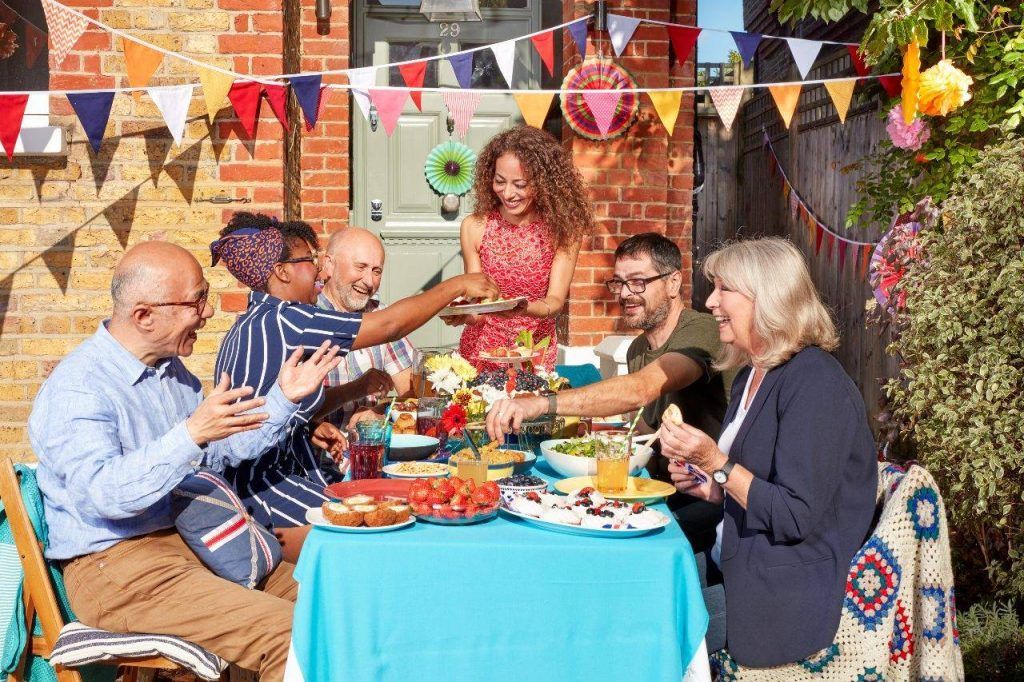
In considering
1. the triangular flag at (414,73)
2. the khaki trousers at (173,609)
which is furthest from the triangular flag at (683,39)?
the khaki trousers at (173,609)

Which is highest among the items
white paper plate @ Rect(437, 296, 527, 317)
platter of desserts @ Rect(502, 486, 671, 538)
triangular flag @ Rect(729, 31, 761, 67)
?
triangular flag @ Rect(729, 31, 761, 67)

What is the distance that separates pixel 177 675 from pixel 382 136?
167 inches

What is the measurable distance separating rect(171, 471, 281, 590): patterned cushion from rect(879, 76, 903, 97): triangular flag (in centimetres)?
421

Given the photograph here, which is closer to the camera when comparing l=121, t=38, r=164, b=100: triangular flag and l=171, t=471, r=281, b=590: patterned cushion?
l=171, t=471, r=281, b=590: patterned cushion

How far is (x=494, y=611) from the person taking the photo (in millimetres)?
2125

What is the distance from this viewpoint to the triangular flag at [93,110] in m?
4.71

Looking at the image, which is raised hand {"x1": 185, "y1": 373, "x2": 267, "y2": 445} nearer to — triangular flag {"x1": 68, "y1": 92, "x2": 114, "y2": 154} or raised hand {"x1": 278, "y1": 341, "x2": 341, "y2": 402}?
raised hand {"x1": 278, "y1": 341, "x2": 341, "y2": 402}

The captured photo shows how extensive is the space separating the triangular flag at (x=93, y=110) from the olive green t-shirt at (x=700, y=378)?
2963mm

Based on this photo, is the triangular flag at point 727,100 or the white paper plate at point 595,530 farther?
the triangular flag at point 727,100

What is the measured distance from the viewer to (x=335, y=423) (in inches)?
148

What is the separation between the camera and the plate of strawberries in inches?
89.5

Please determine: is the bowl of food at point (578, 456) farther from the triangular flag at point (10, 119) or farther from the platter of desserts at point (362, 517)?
the triangular flag at point (10, 119)

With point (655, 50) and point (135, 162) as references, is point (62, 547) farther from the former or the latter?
point (655, 50)

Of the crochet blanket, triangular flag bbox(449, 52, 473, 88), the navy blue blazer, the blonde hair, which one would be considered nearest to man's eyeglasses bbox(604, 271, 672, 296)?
the blonde hair
